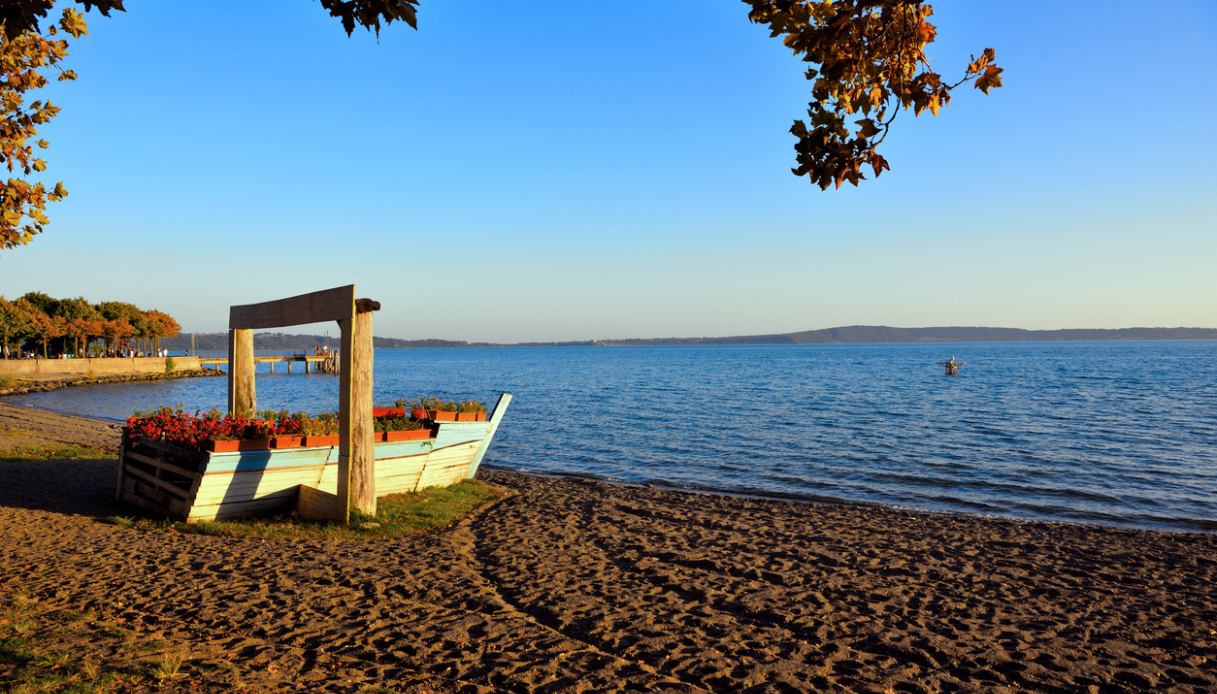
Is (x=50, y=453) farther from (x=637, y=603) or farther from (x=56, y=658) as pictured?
(x=637, y=603)

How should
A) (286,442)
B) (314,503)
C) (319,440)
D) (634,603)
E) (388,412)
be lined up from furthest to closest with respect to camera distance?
1. (388,412)
2. (319,440)
3. (314,503)
4. (286,442)
5. (634,603)

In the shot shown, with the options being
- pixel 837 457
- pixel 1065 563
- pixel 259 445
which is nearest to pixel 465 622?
pixel 259 445

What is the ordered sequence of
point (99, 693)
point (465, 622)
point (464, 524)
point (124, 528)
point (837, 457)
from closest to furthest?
point (99, 693), point (465, 622), point (124, 528), point (464, 524), point (837, 457)

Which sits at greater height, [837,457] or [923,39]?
[923,39]

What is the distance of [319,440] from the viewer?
36.4ft

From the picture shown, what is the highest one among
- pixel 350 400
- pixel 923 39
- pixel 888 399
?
pixel 923 39

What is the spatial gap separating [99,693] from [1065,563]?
11991 mm

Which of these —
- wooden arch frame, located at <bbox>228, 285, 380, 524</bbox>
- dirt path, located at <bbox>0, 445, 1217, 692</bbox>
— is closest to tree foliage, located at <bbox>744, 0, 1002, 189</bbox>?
dirt path, located at <bbox>0, 445, 1217, 692</bbox>

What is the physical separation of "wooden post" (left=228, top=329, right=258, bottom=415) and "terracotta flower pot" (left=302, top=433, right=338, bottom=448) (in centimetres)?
324

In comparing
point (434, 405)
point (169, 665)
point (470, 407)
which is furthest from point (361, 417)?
point (169, 665)

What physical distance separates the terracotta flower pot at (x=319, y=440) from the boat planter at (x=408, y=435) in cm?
98

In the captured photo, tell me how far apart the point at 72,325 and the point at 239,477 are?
74.1 meters

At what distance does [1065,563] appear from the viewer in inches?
422

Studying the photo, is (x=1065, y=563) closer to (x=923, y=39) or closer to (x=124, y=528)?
(x=923, y=39)
